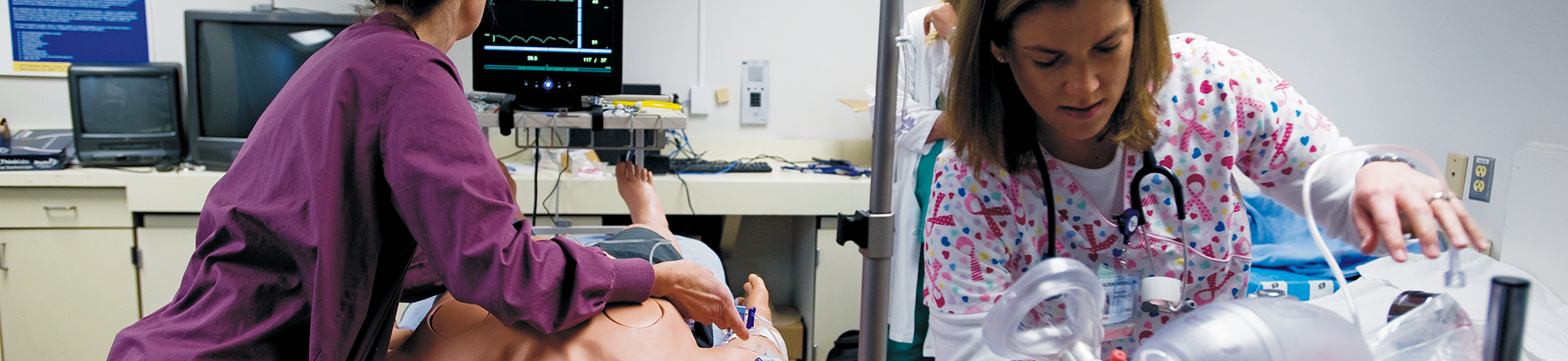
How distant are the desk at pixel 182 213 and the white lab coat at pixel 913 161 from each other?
1.64ft

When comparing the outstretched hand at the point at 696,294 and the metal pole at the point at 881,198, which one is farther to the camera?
the outstretched hand at the point at 696,294

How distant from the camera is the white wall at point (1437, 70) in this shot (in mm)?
1553

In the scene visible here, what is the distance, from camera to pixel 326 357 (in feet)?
3.03

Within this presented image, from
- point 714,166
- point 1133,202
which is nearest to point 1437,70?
point 1133,202

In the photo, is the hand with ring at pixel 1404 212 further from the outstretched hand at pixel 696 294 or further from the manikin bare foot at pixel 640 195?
the manikin bare foot at pixel 640 195

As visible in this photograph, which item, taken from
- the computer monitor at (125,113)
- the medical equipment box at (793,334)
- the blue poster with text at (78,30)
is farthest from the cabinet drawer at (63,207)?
the medical equipment box at (793,334)

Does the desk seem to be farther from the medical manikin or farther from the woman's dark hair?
the woman's dark hair

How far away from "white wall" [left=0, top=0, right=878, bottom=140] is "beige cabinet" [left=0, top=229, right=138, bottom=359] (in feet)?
3.67

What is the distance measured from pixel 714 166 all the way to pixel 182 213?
151 cm

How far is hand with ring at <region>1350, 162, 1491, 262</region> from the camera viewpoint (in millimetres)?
526

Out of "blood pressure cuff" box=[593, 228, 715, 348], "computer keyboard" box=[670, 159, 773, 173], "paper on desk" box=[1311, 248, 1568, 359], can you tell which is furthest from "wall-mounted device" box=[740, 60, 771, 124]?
"paper on desk" box=[1311, 248, 1568, 359]

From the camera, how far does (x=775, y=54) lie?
3021mm

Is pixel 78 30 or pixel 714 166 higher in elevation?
pixel 78 30

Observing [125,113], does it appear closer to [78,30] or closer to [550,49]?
[78,30]
